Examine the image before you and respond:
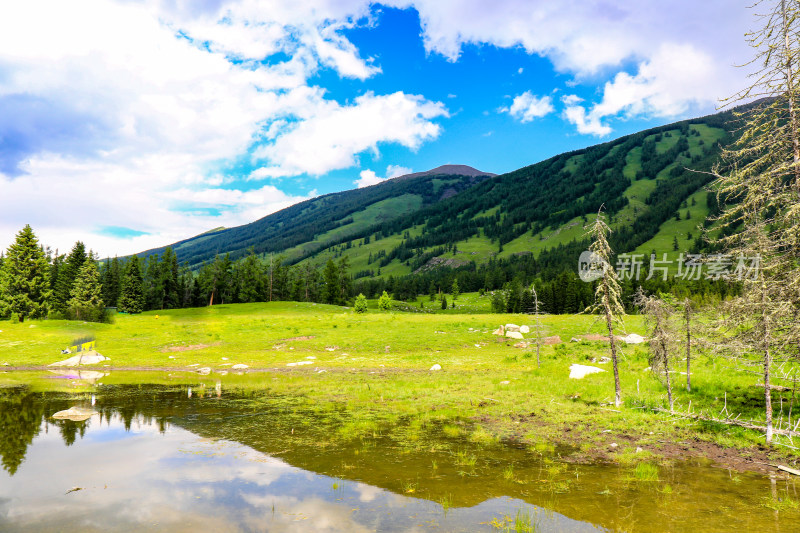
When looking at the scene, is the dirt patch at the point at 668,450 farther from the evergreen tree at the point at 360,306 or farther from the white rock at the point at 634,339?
the evergreen tree at the point at 360,306

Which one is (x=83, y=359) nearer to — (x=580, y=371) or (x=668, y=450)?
(x=580, y=371)

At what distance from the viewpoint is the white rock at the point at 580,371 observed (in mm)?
28494

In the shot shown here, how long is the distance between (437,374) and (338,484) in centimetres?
2282

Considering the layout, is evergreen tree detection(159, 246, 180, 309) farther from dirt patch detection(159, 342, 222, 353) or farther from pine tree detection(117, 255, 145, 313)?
dirt patch detection(159, 342, 222, 353)

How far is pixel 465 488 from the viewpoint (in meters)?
11.7

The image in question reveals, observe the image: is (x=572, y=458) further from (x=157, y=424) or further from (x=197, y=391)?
(x=197, y=391)

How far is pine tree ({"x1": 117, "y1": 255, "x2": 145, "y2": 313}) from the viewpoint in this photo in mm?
92125

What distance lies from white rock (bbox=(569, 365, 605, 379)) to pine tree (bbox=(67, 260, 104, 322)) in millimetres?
77320

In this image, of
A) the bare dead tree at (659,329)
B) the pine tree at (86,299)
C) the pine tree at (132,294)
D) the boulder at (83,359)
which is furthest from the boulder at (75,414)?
the pine tree at (132,294)

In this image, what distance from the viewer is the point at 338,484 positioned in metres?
11.9

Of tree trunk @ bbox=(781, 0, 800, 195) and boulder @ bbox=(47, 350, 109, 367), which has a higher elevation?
tree trunk @ bbox=(781, 0, 800, 195)

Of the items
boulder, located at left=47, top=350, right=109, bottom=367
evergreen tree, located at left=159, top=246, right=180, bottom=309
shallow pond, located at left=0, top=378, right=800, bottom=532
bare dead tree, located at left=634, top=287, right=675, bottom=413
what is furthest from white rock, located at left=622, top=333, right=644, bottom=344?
evergreen tree, located at left=159, top=246, right=180, bottom=309

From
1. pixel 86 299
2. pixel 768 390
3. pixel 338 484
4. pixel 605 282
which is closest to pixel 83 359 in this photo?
pixel 338 484

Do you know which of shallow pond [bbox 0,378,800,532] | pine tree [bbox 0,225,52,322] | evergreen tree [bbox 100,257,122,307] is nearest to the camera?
shallow pond [bbox 0,378,800,532]
